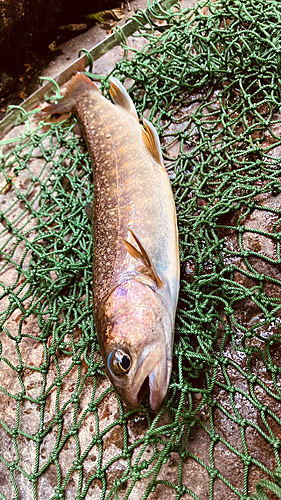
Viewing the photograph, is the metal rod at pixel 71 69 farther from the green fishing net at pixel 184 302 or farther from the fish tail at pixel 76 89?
the fish tail at pixel 76 89

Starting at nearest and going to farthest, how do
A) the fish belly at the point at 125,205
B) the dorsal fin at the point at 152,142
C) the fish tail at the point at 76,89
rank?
the fish belly at the point at 125,205, the dorsal fin at the point at 152,142, the fish tail at the point at 76,89

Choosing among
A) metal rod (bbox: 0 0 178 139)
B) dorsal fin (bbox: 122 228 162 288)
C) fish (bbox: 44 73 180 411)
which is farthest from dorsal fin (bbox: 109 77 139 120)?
dorsal fin (bbox: 122 228 162 288)


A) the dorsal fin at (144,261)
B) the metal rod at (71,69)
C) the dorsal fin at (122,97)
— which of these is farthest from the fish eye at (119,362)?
the metal rod at (71,69)

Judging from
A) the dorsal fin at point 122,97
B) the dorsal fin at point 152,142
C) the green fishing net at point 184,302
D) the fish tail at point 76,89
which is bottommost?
the green fishing net at point 184,302

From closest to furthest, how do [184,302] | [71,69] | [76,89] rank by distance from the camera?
[184,302] → [76,89] → [71,69]

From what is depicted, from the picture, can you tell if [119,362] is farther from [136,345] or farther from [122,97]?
[122,97]

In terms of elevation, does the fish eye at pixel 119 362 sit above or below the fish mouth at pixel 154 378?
above

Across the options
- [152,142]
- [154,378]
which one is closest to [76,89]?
[152,142]

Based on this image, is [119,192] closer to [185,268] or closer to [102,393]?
[185,268]
